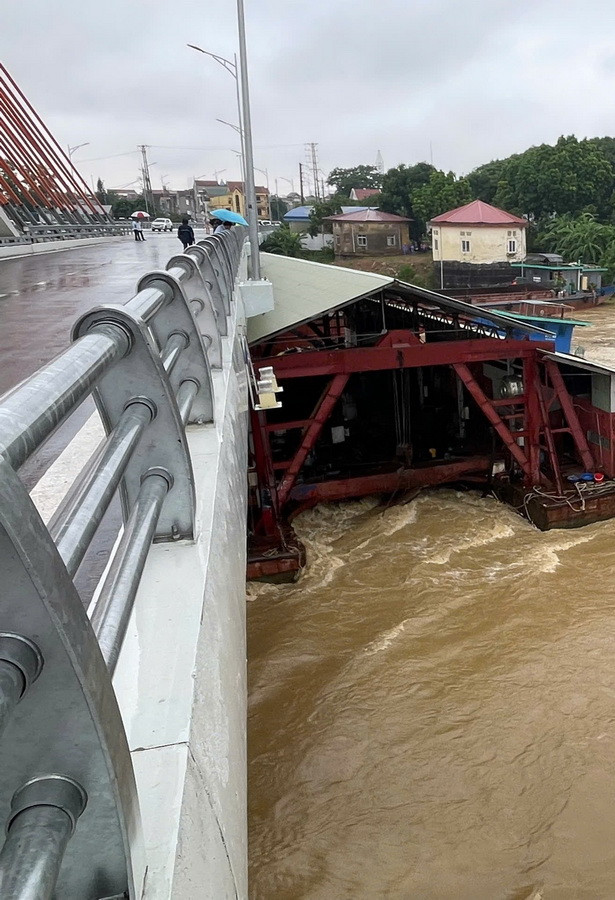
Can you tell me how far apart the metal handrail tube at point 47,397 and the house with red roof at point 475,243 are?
43.2 meters

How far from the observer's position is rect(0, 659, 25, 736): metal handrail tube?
2.41ft

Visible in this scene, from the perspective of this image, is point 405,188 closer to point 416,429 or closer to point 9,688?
point 416,429

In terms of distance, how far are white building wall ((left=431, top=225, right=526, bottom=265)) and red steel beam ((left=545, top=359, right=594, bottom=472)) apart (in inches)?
1264

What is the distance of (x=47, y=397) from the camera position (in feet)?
2.95

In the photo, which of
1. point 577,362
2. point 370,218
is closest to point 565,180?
point 370,218

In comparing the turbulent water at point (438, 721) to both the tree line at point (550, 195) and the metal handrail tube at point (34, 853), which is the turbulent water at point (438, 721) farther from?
the tree line at point (550, 195)

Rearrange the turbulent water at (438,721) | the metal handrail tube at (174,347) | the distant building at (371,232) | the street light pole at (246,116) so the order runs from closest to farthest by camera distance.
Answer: the metal handrail tube at (174,347) → the turbulent water at (438,721) → the street light pole at (246,116) → the distant building at (371,232)

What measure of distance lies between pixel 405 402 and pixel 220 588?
530 inches

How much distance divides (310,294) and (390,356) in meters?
2.44

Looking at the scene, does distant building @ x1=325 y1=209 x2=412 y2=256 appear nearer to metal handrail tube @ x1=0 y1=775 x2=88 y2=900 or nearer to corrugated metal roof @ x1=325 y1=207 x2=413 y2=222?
corrugated metal roof @ x1=325 y1=207 x2=413 y2=222

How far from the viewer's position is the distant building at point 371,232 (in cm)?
4922

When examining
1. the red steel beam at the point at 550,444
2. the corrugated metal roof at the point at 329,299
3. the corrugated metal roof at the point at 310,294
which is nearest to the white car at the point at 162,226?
the corrugated metal roof at the point at 310,294

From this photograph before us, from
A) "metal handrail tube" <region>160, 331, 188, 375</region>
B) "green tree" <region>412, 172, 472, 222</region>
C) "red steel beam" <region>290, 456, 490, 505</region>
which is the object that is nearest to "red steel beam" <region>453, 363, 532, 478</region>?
"red steel beam" <region>290, 456, 490, 505</region>

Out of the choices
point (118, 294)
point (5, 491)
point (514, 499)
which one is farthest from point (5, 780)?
point (514, 499)
